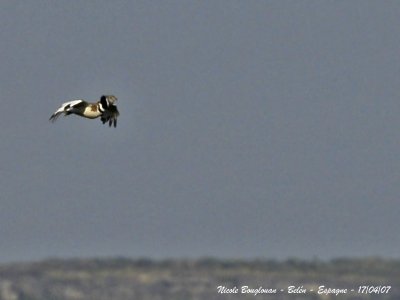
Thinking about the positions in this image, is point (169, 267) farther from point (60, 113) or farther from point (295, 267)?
point (60, 113)

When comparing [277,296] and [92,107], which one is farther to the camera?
[277,296]

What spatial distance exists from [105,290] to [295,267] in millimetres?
7970

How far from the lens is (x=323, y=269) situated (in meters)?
72.5

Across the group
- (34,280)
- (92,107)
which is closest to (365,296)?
(34,280)

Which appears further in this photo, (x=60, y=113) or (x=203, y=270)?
(x=203, y=270)

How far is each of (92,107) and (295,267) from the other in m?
25.2

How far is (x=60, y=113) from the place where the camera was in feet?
163

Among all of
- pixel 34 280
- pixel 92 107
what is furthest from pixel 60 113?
pixel 34 280

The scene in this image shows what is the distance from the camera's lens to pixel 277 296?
2918 inches

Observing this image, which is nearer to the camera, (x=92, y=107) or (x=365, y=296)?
(x=92, y=107)

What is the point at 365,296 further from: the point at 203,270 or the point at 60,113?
the point at 60,113

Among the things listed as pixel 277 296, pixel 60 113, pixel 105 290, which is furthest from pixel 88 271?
pixel 60 113

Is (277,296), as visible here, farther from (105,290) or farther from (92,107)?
(92,107)

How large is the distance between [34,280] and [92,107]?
24391mm
